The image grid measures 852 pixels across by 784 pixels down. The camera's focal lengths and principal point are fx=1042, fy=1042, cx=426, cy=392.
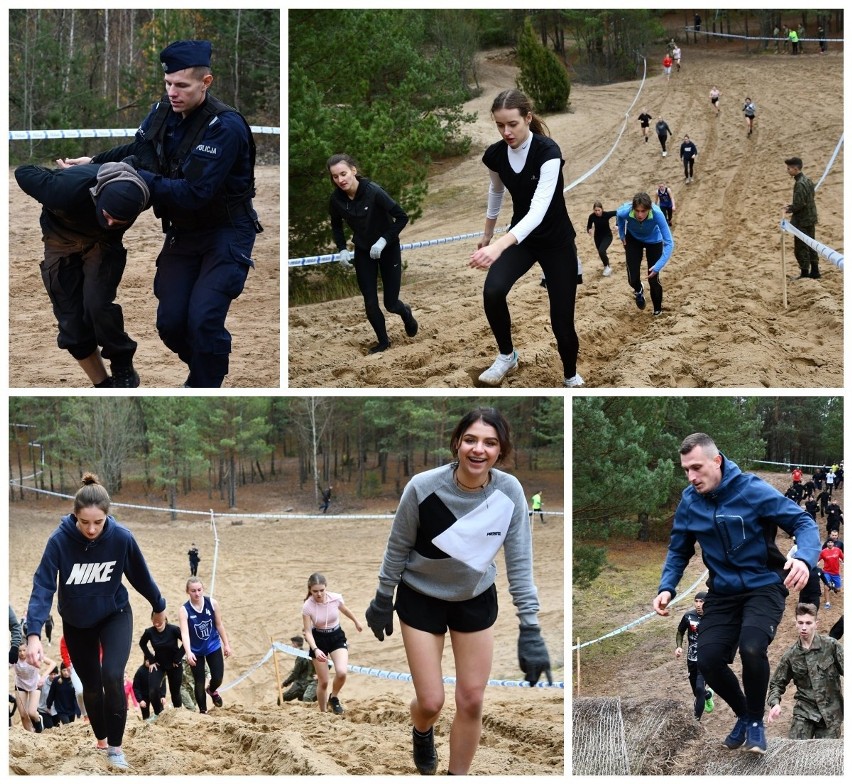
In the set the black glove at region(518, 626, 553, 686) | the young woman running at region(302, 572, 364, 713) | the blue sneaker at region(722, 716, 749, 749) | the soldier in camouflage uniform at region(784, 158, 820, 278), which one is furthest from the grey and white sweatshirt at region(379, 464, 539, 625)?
the soldier in camouflage uniform at region(784, 158, 820, 278)

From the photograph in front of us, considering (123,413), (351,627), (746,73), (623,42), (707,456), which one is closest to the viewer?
(707,456)

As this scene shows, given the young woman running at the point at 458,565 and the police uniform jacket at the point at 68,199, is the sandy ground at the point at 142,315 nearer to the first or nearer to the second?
the police uniform jacket at the point at 68,199

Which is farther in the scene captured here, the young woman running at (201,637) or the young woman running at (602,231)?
the young woman running at (602,231)

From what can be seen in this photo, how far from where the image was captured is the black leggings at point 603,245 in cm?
1047

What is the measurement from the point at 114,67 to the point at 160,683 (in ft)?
24.8

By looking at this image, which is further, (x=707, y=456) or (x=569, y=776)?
(x=569, y=776)

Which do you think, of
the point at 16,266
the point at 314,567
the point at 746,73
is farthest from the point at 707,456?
the point at 746,73

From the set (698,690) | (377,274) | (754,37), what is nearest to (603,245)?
(377,274)

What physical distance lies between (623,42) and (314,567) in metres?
11.1

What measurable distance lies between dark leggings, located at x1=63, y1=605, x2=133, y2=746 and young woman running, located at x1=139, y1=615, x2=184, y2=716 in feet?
4.62

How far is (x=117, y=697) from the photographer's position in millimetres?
5312

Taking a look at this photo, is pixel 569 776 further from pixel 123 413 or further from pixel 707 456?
pixel 123 413

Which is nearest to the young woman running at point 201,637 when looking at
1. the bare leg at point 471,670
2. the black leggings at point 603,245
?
the bare leg at point 471,670

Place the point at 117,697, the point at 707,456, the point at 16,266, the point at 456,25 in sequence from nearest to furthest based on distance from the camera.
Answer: the point at 707,456, the point at 117,697, the point at 16,266, the point at 456,25
